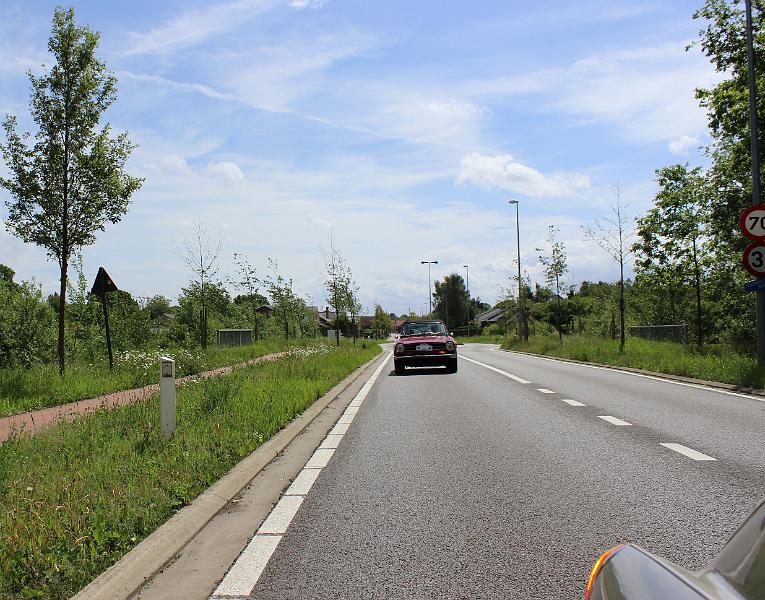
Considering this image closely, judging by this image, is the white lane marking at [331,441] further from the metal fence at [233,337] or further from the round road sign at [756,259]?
the metal fence at [233,337]

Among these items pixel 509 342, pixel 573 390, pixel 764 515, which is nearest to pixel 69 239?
pixel 573 390

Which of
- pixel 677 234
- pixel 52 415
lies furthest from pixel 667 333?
pixel 52 415

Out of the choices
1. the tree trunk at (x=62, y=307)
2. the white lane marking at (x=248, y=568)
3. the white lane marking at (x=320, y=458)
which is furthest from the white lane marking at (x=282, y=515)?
the tree trunk at (x=62, y=307)

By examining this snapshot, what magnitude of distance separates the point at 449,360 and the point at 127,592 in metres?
18.5

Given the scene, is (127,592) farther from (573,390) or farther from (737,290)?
(737,290)

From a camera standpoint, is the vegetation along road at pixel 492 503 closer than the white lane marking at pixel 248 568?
No

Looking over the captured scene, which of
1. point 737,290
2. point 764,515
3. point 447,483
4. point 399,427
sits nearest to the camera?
point 764,515

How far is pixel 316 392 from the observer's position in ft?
45.5

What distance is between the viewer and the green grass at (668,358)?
15820mm

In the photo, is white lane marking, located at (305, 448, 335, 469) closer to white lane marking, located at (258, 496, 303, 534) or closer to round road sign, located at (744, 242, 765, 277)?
white lane marking, located at (258, 496, 303, 534)

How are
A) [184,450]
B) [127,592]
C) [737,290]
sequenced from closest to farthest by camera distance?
[127,592], [184,450], [737,290]

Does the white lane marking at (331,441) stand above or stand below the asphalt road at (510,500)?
below

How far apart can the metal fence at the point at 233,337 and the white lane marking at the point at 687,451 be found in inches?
1145

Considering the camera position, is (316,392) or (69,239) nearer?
(316,392)
